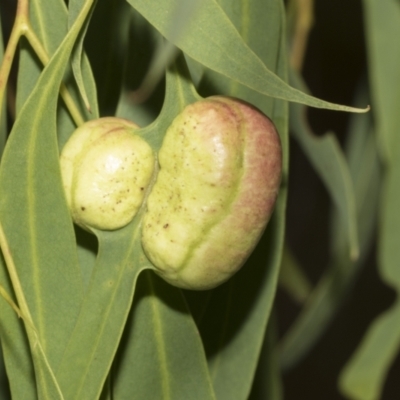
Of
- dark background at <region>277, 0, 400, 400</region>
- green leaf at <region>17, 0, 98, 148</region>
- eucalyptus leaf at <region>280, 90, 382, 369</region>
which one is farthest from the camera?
dark background at <region>277, 0, 400, 400</region>

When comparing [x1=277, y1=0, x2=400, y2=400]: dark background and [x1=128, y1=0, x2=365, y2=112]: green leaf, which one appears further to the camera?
[x1=277, y1=0, x2=400, y2=400]: dark background

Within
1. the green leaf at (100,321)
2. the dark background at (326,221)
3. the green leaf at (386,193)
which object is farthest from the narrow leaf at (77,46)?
the dark background at (326,221)

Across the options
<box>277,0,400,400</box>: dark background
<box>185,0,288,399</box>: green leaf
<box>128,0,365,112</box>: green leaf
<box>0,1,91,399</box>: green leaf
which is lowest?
<box>277,0,400,400</box>: dark background

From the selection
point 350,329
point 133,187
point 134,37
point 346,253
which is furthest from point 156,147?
point 350,329

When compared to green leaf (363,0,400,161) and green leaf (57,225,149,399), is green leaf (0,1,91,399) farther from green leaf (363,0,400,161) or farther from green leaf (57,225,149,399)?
green leaf (363,0,400,161)

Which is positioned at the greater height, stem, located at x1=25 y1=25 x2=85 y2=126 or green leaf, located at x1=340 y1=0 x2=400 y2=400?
stem, located at x1=25 y1=25 x2=85 y2=126

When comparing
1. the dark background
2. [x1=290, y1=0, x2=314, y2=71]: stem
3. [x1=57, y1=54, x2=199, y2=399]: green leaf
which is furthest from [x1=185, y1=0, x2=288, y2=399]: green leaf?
the dark background

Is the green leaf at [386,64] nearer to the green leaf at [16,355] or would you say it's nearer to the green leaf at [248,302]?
the green leaf at [248,302]
